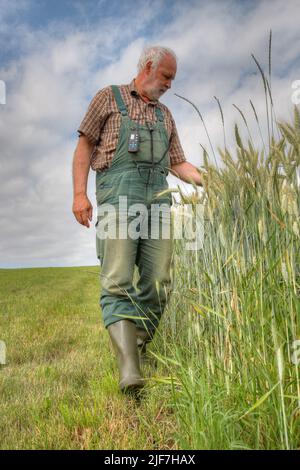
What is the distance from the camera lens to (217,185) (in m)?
2.02

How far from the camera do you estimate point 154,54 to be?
11.0 ft

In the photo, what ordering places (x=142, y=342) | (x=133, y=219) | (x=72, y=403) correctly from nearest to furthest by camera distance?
(x=72, y=403) < (x=133, y=219) < (x=142, y=342)

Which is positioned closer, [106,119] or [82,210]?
[82,210]

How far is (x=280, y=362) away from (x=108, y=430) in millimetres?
1152

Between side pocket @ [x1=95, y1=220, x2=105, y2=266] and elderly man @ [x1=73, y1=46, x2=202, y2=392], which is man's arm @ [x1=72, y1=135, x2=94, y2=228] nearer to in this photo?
elderly man @ [x1=73, y1=46, x2=202, y2=392]

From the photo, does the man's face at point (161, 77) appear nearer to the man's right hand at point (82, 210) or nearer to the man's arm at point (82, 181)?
the man's arm at point (82, 181)

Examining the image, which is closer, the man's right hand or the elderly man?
the elderly man

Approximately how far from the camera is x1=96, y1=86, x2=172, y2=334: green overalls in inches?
123

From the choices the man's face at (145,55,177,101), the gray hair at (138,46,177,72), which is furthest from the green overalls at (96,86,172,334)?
the gray hair at (138,46,177,72)

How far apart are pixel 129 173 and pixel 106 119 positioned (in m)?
0.47

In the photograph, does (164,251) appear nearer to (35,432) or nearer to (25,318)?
Result: (35,432)

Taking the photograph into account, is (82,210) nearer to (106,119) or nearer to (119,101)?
(106,119)

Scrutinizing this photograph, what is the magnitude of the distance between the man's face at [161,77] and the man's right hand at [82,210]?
2.91ft

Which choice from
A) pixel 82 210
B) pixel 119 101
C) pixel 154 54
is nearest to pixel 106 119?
pixel 119 101
